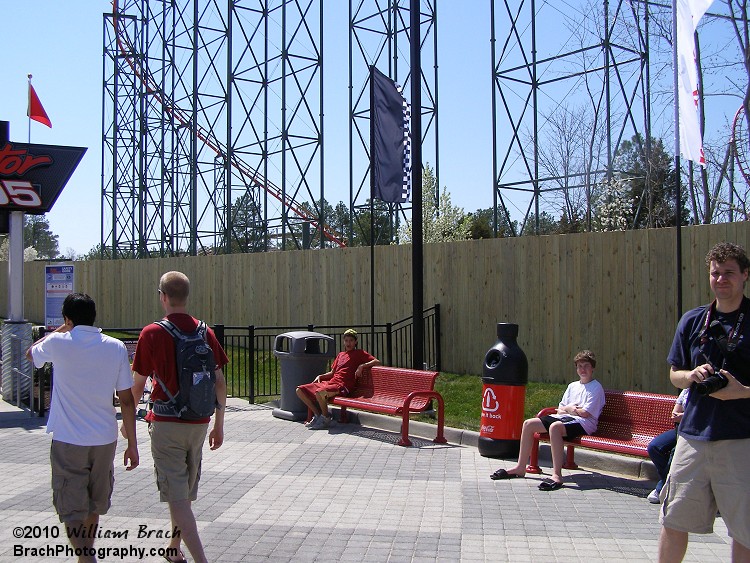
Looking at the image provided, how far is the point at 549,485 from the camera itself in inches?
289

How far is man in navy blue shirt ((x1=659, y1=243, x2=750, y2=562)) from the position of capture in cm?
407

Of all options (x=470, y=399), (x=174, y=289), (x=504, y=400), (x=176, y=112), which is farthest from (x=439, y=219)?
(x=174, y=289)

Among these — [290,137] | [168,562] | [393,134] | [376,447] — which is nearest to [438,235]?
[290,137]

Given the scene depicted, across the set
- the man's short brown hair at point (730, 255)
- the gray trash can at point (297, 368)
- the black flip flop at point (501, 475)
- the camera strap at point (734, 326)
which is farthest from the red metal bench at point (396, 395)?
the man's short brown hair at point (730, 255)

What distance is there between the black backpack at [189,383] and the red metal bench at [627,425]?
410cm

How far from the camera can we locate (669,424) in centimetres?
748

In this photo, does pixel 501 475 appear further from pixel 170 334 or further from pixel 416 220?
pixel 416 220

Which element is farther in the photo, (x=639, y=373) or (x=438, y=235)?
(x=438, y=235)

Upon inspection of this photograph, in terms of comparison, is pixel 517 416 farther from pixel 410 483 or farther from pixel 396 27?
pixel 396 27

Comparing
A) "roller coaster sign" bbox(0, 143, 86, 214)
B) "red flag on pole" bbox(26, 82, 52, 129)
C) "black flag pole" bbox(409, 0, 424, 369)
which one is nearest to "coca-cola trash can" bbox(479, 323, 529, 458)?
"black flag pole" bbox(409, 0, 424, 369)

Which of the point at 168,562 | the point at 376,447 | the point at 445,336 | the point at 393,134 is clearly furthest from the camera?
the point at 445,336

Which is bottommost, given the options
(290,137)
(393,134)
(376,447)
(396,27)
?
(376,447)

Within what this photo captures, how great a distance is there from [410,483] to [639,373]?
5314 mm

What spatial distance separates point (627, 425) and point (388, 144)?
20.0 ft
